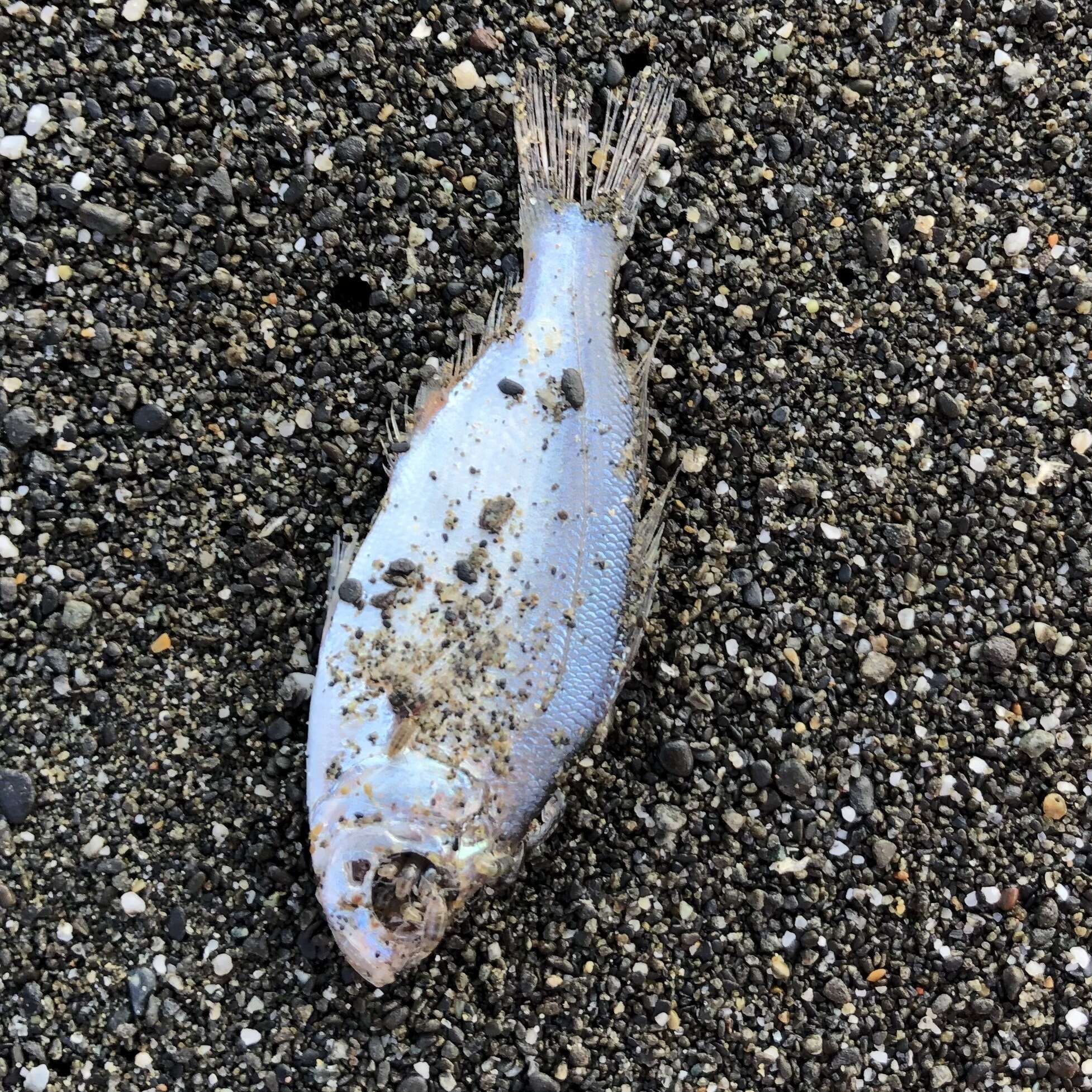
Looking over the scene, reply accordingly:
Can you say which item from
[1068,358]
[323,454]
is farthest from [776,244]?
[323,454]

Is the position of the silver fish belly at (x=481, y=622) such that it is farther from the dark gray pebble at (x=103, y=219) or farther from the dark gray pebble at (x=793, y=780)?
the dark gray pebble at (x=103, y=219)

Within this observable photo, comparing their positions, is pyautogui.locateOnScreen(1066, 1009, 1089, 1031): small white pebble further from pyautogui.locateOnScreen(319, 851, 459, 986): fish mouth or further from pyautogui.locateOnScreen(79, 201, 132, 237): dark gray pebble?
pyautogui.locateOnScreen(79, 201, 132, 237): dark gray pebble

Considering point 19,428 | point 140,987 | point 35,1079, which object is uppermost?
point 19,428

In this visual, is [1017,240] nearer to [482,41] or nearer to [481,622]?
[482,41]

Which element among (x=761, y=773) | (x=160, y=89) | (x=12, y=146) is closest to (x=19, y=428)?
(x=12, y=146)

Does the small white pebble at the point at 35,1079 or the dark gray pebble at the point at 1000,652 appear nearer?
the small white pebble at the point at 35,1079

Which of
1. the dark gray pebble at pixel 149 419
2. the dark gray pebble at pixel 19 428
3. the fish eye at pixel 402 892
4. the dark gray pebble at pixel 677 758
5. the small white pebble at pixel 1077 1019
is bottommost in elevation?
the small white pebble at pixel 1077 1019

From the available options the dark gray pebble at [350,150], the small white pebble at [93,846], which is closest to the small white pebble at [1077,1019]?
the small white pebble at [93,846]
